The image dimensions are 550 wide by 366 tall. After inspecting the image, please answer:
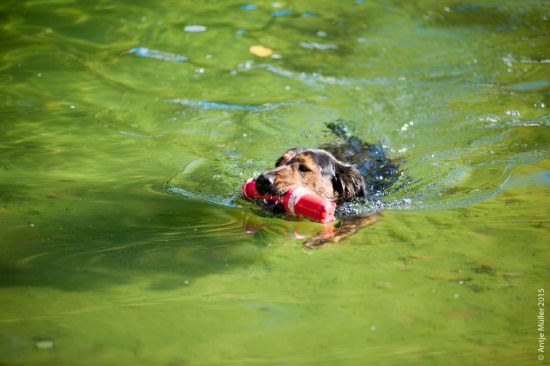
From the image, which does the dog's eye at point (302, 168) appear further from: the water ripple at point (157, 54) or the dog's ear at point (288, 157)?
the water ripple at point (157, 54)

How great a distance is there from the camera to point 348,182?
5863 millimetres

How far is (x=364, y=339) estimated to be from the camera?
3217 mm

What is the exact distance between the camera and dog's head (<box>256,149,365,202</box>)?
5.83 meters

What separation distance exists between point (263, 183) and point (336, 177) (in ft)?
3.26

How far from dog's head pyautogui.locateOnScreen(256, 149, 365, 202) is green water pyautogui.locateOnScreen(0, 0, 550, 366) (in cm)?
42

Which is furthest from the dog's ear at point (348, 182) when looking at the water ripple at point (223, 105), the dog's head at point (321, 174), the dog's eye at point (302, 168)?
the water ripple at point (223, 105)

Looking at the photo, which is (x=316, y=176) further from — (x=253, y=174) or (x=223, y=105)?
(x=223, y=105)

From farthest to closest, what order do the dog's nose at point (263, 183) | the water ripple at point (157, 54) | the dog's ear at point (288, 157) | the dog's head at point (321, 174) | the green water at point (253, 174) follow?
1. the water ripple at point (157, 54)
2. the dog's ear at point (288, 157)
3. the dog's head at point (321, 174)
4. the dog's nose at point (263, 183)
5. the green water at point (253, 174)

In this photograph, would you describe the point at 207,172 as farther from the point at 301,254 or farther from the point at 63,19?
the point at 63,19

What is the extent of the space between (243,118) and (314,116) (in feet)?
3.09

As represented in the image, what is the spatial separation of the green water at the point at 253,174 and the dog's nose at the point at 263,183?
0.23m

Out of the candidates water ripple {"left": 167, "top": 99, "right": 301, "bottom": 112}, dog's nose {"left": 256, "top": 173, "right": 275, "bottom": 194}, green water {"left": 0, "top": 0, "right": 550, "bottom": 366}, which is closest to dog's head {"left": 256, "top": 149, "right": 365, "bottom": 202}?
dog's nose {"left": 256, "top": 173, "right": 275, "bottom": 194}

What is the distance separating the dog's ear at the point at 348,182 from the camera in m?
5.84

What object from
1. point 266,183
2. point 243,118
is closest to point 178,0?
point 243,118
